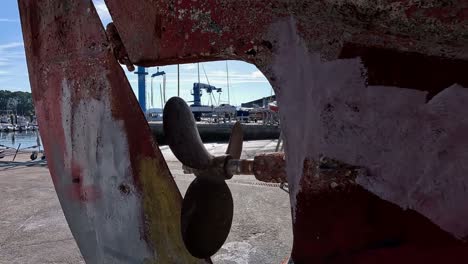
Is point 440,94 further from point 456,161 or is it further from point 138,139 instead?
point 138,139

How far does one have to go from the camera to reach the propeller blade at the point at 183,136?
2.20 metres

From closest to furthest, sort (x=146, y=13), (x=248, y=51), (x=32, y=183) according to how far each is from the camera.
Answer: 1. (x=248, y=51)
2. (x=146, y=13)
3. (x=32, y=183)

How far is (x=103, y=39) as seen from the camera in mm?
1935

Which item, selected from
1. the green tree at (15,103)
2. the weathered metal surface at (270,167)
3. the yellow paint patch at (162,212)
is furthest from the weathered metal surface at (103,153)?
the green tree at (15,103)

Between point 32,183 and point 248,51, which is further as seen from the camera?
point 32,183

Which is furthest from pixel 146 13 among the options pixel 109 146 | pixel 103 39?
pixel 109 146

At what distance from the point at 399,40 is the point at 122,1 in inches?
41.8

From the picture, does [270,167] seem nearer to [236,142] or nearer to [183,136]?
[183,136]

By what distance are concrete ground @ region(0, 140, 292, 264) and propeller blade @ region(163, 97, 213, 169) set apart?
1708mm

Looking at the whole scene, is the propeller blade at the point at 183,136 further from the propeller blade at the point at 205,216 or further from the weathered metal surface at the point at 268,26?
the weathered metal surface at the point at 268,26

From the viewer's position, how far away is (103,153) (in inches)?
78.5

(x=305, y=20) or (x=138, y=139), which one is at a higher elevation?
(x=305, y=20)

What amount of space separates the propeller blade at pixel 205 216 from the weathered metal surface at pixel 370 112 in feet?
1.88

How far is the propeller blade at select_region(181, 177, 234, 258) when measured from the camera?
1.93 meters
